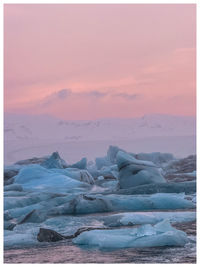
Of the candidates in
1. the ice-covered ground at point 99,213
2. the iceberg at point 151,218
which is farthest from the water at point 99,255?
the iceberg at point 151,218

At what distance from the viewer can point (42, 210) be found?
30.5ft

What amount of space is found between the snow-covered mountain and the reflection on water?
1363 inches

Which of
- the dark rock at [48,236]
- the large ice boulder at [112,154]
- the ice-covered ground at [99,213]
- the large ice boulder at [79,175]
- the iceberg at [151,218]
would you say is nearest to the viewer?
the ice-covered ground at [99,213]

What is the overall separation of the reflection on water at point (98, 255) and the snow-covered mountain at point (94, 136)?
114 ft

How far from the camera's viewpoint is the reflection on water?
5266 mm

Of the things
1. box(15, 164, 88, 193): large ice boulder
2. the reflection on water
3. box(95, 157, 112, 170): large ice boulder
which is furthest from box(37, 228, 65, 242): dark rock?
box(95, 157, 112, 170): large ice boulder

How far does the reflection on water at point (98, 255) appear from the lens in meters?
5.27

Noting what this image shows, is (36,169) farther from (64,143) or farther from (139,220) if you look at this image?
(64,143)

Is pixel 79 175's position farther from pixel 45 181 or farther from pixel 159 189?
pixel 159 189

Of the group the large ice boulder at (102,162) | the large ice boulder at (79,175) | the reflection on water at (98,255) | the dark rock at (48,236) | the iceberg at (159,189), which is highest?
the large ice boulder at (102,162)

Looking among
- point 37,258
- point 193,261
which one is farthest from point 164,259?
point 37,258

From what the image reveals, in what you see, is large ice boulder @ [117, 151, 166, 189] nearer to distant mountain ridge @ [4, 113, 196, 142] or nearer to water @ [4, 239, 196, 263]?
water @ [4, 239, 196, 263]

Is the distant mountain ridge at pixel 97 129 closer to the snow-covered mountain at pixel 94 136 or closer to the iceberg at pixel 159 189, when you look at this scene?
the snow-covered mountain at pixel 94 136

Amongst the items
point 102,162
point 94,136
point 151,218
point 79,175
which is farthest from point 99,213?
point 94,136
